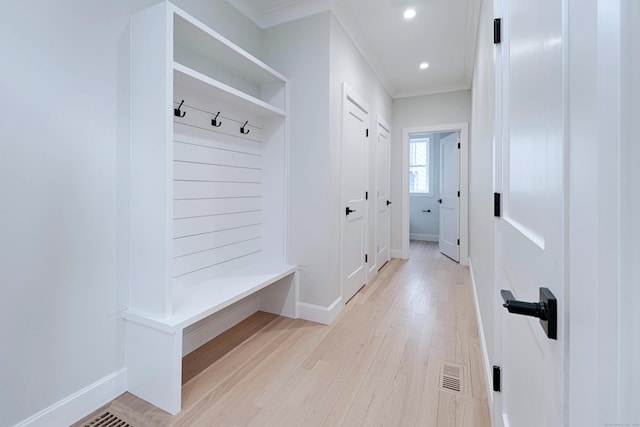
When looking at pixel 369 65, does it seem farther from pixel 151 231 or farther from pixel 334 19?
pixel 151 231

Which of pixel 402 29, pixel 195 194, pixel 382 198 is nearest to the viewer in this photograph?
pixel 195 194

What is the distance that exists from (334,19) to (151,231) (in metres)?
2.34

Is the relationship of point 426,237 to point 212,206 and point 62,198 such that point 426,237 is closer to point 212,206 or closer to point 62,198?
point 212,206

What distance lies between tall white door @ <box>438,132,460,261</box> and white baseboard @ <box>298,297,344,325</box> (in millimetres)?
2927

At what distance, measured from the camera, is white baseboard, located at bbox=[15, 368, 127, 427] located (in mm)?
1401

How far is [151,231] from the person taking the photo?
5.49 ft

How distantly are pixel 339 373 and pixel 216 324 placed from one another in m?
1.07

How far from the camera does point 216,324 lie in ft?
7.89

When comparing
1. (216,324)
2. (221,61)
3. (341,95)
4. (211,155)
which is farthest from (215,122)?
(216,324)

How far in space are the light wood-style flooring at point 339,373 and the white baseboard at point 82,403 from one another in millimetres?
49

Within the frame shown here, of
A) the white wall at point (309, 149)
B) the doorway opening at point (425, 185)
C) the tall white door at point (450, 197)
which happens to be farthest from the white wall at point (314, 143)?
the doorway opening at point (425, 185)

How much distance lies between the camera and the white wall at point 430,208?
22.4ft

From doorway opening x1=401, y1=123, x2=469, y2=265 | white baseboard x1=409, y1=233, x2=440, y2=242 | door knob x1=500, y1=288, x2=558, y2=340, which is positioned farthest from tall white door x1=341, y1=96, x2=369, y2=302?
white baseboard x1=409, y1=233, x2=440, y2=242

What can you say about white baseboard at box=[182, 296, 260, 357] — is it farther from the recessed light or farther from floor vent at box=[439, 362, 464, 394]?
the recessed light
